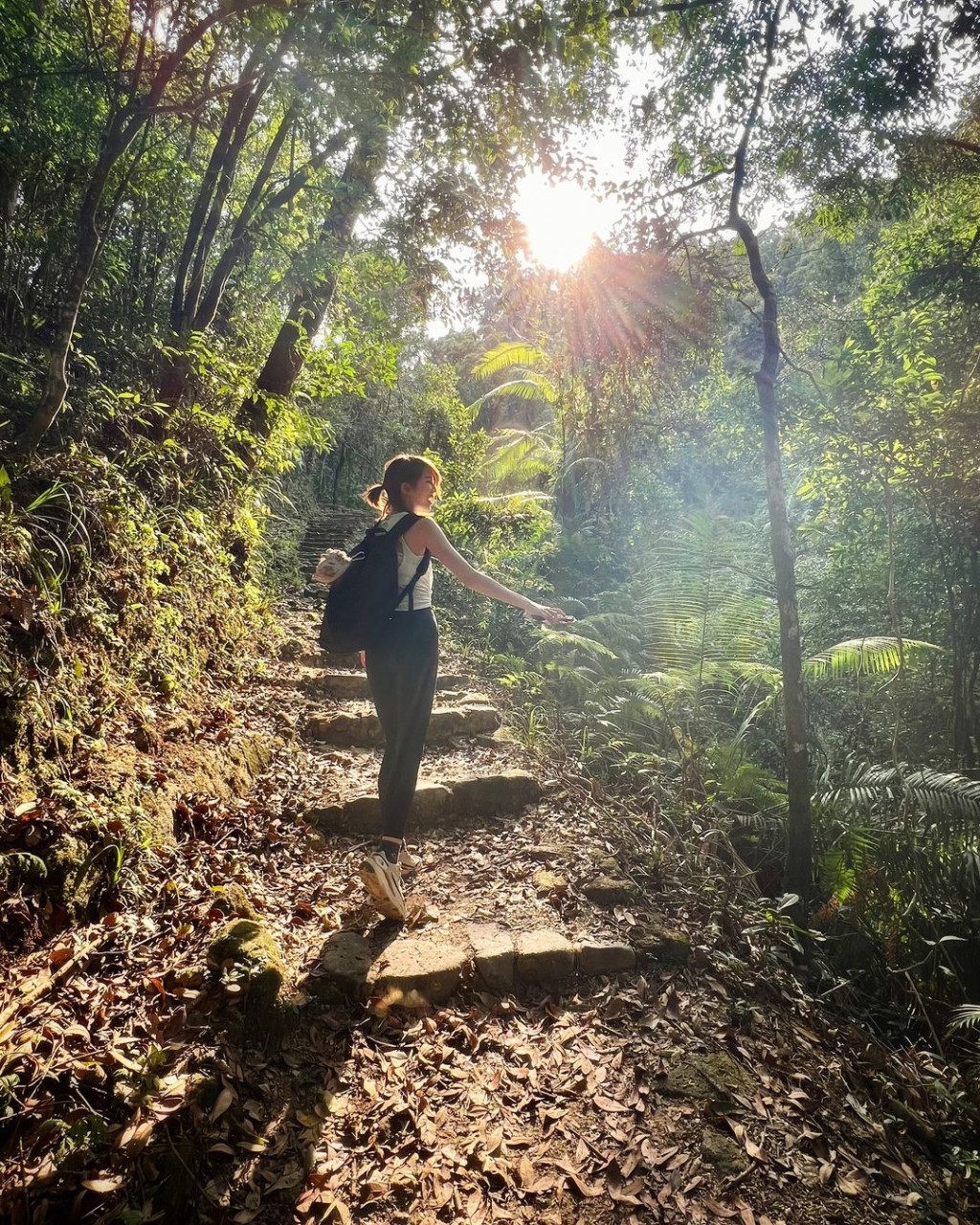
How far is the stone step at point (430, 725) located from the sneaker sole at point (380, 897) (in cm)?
158

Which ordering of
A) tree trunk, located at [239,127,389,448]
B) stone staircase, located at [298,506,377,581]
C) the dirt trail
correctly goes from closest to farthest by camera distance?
the dirt trail
tree trunk, located at [239,127,389,448]
stone staircase, located at [298,506,377,581]

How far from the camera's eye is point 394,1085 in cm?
198

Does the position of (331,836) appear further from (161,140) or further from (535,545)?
(535,545)

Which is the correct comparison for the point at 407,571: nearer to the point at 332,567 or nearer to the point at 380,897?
the point at 332,567

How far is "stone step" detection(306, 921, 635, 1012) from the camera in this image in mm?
2273

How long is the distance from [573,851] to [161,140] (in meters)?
5.97

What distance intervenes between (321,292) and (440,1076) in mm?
6893

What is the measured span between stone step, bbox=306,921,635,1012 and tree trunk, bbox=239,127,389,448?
4439mm

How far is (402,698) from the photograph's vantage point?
111 inches

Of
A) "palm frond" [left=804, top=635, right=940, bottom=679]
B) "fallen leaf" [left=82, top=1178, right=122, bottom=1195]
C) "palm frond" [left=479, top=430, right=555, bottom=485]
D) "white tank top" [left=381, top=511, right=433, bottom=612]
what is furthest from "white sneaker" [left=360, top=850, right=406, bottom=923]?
"palm frond" [left=479, top=430, right=555, bottom=485]

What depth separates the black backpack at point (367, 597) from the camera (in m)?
2.73

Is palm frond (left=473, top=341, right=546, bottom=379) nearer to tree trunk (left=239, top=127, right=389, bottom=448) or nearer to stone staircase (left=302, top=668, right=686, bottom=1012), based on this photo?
tree trunk (left=239, top=127, right=389, bottom=448)

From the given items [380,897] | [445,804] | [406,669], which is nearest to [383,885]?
[380,897]

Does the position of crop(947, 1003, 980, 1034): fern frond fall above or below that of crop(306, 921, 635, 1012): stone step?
below
